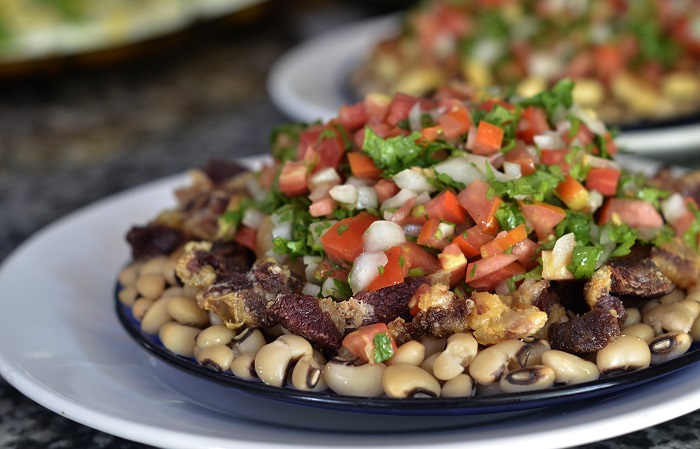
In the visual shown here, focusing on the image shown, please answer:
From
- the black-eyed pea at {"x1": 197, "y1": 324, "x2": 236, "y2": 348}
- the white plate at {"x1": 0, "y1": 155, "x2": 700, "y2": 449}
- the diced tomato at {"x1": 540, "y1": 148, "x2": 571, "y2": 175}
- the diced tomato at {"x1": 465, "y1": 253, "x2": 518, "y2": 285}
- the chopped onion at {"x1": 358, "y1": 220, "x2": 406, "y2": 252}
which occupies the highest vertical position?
the diced tomato at {"x1": 540, "y1": 148, "x2": 571, "y2": 175}

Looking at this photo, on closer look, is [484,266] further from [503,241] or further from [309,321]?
[309,321]

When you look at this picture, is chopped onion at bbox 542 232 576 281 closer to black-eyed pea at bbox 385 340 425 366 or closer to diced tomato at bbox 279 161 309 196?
black-eyed pea at bbox 385 340 425 366

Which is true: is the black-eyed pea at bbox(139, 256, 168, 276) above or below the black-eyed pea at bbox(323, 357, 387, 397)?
below

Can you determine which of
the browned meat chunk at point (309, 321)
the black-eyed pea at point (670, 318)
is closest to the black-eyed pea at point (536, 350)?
the black-eyed pea at point (670, 318)

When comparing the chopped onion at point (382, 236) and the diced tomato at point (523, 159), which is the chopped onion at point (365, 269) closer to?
the chopped onion at point (382, 236)

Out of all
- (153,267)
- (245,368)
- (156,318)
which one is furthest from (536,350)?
(153,267)

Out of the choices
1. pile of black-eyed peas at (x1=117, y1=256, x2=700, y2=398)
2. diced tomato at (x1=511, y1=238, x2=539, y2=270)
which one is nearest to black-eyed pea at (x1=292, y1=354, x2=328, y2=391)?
pile of black-eyed peas at (x1=117, y1=256, x2=700, y2=398)

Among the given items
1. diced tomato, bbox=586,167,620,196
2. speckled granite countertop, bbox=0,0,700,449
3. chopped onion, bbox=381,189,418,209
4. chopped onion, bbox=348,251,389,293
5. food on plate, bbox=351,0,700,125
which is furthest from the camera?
speckled granite countertop, bbox=0,0,700,449
